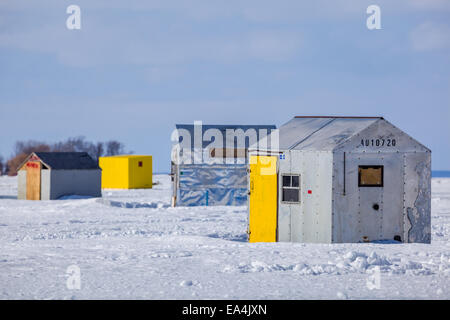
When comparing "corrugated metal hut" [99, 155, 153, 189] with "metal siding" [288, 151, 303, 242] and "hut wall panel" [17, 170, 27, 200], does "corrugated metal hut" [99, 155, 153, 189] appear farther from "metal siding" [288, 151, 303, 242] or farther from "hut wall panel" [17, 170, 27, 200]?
"metal siding" [288, 151, 303, 242]

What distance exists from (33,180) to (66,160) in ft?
6.48

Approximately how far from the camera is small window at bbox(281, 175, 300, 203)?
14331 millimetres

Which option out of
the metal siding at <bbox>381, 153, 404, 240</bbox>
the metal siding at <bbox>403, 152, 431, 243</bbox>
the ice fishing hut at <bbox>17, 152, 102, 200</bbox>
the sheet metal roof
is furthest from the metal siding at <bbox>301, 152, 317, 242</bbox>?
the ice fishing hut at <bbox>17, 152, 102, 200</bbox>

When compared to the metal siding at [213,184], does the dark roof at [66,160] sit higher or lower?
higher

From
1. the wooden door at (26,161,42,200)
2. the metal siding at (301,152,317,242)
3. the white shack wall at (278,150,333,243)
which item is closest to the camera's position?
the white shack wall at (278,150,333,243)

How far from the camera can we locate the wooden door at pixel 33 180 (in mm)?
32094

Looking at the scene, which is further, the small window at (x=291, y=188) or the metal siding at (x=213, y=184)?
the metal siding at (x=213, y=184)

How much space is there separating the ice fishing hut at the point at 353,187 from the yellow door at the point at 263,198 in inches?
1.5

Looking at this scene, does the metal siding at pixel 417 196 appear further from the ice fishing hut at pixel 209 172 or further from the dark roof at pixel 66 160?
the dark roof at pixel 66 160

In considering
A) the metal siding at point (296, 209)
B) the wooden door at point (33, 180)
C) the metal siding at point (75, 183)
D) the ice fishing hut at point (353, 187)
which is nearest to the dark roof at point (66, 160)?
the metal siding at point (75, 183)

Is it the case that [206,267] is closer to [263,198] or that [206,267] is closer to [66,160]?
[263,198]

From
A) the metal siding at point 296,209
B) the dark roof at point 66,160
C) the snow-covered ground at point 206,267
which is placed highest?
the dark roof at point 66,160
